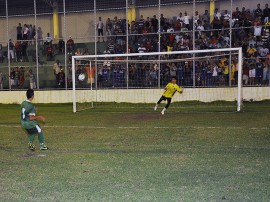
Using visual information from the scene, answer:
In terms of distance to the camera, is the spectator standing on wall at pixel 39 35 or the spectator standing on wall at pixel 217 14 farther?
the spectator standing on wall at pixel 39 35

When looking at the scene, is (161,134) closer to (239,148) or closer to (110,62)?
(239,148)

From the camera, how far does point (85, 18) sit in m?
26.5

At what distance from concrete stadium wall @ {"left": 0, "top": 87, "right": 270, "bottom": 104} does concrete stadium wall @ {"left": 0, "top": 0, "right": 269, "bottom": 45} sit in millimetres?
4502

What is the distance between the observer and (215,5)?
25.2 meters

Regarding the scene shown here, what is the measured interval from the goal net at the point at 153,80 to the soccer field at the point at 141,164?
9.67 meters

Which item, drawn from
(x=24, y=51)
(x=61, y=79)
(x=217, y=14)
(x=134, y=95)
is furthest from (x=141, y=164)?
(x=24, y=51)

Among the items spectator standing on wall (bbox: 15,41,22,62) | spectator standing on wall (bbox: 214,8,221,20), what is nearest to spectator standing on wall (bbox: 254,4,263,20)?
spectator standing on wall (bbox: 214,8,221,20)

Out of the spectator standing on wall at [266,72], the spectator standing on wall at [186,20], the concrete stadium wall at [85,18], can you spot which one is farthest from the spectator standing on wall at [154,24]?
the spectator standing on wall at [266,72]

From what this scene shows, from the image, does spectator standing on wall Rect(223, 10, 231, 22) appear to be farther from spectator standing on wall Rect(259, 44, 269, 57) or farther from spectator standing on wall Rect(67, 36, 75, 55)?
spectator standing on wall Rect(67, 36, 75, 55)

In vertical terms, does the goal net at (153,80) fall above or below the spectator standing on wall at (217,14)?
below

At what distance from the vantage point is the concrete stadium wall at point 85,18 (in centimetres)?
2533

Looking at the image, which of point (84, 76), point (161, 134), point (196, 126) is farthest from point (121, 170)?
point (84, 76)

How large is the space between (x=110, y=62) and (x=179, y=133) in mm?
13272

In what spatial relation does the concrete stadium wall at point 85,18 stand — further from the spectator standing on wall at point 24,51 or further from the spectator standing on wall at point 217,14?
the spectator standing on wall at point 24,51
